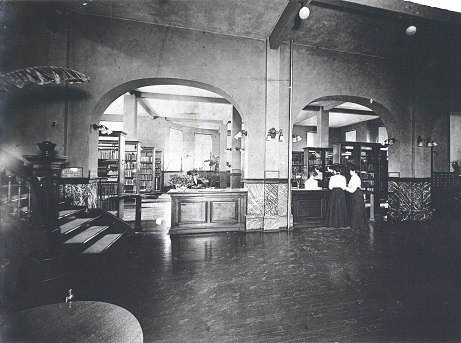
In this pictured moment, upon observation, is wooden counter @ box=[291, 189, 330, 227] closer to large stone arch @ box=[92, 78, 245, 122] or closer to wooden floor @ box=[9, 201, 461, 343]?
wooden floor @ box=[9, 201, 461, 343]

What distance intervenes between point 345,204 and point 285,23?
4.35 metres

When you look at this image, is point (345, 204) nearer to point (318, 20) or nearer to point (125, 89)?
point (318, 20)

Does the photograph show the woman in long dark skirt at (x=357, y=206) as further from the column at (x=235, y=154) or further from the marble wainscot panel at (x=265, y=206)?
the column at (x=235, y=154)

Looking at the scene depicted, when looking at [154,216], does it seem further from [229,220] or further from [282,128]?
[282,128]

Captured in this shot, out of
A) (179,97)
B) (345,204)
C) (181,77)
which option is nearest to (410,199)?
(345,204)

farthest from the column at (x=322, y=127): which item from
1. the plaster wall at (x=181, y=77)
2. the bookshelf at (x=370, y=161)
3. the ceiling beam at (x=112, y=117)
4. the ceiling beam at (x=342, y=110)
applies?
the ceiling beam at (x=112, y=117)

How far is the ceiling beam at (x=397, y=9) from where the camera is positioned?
4798 mm

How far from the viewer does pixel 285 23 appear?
5289mm

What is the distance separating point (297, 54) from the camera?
21.4ft

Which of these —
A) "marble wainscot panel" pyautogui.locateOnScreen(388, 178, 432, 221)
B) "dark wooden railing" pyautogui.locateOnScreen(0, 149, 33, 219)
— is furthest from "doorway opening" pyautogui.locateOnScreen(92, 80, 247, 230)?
"marble wainscot panel" pyautogui.locateOnScreen(388, 178, 432, 221)

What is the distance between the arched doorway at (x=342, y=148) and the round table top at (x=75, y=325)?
5.73 m

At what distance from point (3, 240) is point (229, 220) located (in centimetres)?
405

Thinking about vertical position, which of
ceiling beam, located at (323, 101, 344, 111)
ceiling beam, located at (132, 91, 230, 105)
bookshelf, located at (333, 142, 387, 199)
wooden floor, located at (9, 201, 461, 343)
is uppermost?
ceiling beam, located at (132, 91, 230, 105)

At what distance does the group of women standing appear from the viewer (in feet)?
20.5
